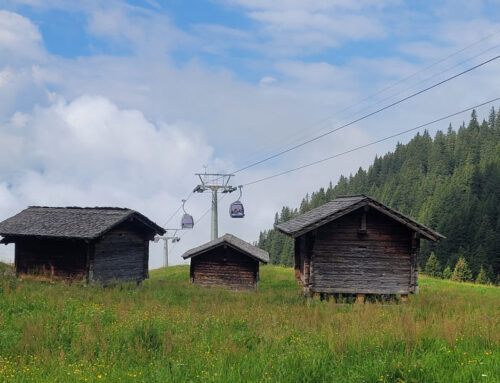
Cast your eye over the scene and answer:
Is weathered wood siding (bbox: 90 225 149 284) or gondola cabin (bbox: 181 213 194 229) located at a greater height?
gondola cabin (bbox: 181 213 194 229)

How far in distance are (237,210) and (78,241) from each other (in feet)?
67.3

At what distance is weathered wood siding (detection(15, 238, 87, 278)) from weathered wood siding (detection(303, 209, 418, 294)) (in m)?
10.9

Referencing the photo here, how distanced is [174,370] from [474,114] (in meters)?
208

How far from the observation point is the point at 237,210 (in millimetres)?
40531

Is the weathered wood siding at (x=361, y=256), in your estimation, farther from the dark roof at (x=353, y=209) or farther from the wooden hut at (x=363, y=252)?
the dark roof at (x=353, y=209)

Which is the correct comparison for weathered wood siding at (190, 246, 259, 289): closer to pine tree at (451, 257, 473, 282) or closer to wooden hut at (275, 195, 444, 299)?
wooden hut at (275, 195, 444, 299)

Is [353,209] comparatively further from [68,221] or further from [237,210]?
[237,210]

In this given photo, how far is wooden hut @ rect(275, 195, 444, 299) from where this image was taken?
17.2m

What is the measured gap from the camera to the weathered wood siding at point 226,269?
24.7m

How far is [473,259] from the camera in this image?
262 ft

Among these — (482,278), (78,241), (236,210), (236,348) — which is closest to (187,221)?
(236,210)

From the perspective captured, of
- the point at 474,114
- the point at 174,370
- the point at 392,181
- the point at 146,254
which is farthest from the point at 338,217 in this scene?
the point at 474,114

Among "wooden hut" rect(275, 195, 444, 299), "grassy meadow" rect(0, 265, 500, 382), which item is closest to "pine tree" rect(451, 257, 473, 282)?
"wooden hut" rect(275, 195, 444, 299)

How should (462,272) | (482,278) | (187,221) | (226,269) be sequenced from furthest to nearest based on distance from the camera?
(462,272) < (482,278) < (187,221) < (226,269)
